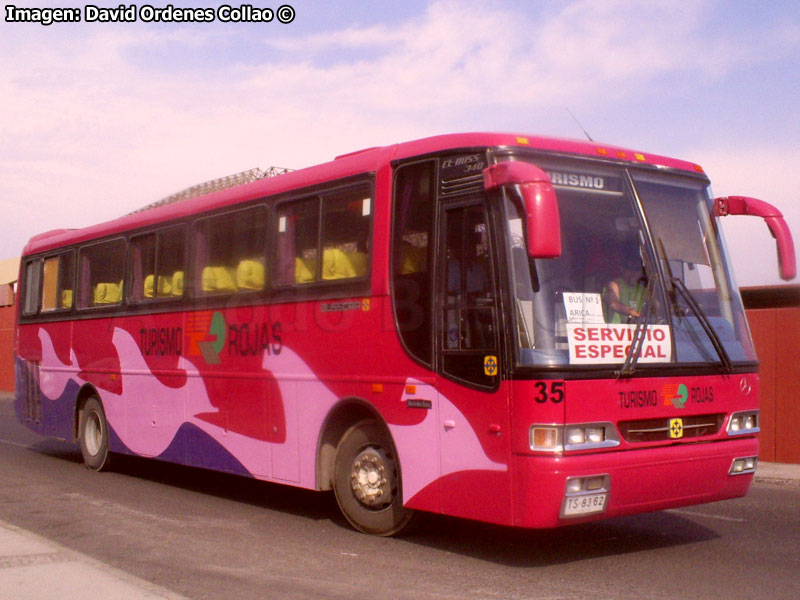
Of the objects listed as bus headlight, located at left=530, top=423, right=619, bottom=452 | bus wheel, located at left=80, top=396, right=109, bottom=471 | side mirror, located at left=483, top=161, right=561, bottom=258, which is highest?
side mirror, located at left=483, top=161, right=561, bottom=258

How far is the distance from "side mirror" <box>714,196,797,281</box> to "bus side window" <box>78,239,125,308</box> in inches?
308

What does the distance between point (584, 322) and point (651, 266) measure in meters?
0.88

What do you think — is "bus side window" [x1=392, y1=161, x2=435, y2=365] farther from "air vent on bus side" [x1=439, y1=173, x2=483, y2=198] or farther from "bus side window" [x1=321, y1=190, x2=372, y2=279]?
"bus side window" [x1=321, y1=190, x2=372, y2=279]

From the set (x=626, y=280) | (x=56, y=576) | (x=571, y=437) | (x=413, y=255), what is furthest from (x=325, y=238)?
(x=56, y=576)

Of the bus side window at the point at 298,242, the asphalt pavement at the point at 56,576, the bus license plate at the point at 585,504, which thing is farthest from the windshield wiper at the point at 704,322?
the asphalt pavement at the point at 56,576

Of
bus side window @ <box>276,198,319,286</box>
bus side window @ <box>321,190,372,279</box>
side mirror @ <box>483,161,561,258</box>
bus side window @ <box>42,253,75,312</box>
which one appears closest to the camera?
side mirror @ <box>483,161,561,258</box>

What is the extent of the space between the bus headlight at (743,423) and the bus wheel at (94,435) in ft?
28.6

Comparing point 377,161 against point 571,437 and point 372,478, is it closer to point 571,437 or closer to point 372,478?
point 372,478

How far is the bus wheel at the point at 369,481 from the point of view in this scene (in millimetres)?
8547

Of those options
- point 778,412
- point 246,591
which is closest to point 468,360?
point 246,591

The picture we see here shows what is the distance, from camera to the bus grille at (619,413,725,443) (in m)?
7.36

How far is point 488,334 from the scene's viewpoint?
24.1ft

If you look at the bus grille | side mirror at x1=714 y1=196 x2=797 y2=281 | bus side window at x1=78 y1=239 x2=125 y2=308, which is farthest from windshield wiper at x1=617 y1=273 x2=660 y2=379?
bus side window at x1=78 y1=239 x2=125 y2=308

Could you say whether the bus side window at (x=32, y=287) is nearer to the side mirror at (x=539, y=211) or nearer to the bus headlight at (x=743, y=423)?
the side mirror at (x=539, y=211)
